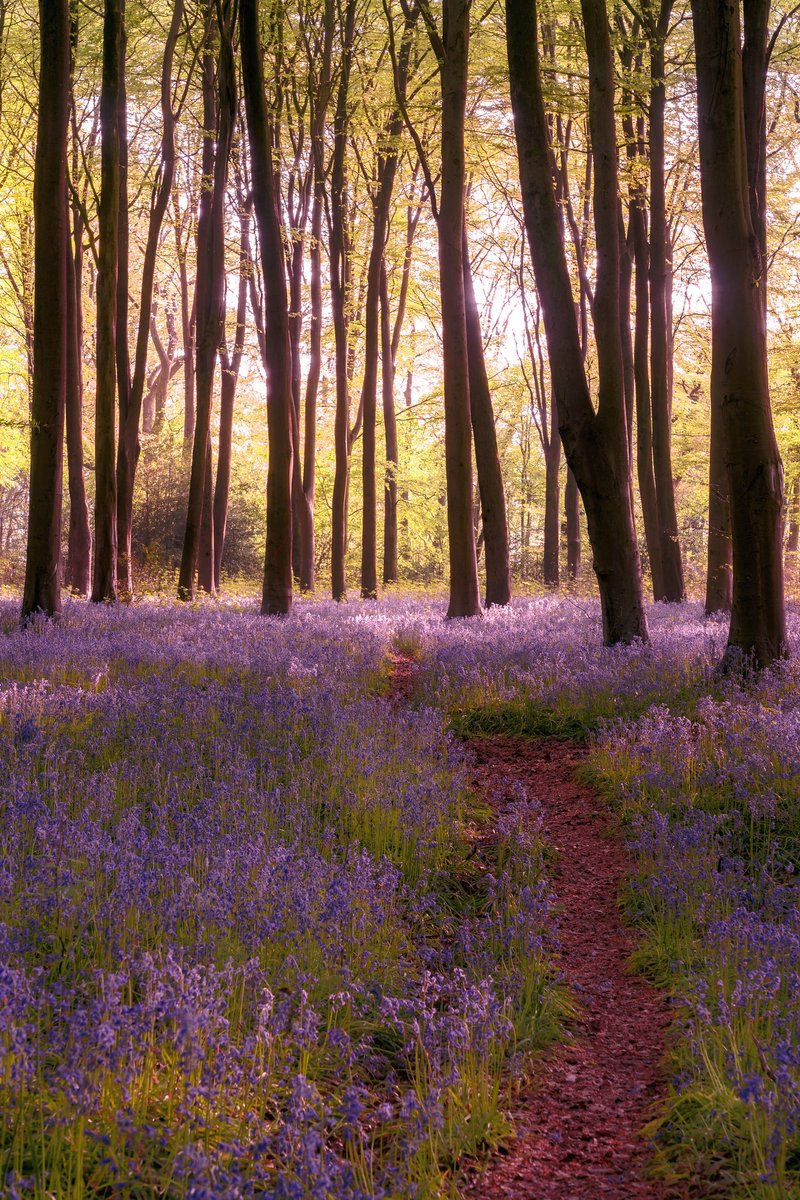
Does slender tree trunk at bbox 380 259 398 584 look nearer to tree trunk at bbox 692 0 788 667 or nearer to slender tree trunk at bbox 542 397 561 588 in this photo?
slender tree trunk at bbox 542 397 561 588

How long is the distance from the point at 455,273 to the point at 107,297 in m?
5.79

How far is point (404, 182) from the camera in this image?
1067 inches

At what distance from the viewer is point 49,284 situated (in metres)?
11.5

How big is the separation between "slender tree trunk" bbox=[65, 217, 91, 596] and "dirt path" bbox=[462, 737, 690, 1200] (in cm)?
1746

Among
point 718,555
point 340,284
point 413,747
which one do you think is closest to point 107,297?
point 340,284

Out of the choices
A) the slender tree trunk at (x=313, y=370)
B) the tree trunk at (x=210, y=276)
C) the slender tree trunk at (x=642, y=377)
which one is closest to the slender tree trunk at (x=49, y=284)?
the tree trunk at (x=210, y=276)

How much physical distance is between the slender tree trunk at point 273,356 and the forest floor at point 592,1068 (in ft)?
32.5

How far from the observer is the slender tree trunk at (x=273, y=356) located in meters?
15.0

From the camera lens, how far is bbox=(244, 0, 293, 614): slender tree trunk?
15.0 meters

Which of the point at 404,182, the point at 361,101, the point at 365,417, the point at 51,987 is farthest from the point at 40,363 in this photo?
the point at 404,182

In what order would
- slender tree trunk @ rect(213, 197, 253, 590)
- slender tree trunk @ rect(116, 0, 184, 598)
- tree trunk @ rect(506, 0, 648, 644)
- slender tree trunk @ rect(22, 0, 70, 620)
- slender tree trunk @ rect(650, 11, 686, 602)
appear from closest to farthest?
tree trunk @ rect(506, 0, 648, 644) → slender tree trunk @ rect(22, 0, 70, 620) → slender tree trunk @ rect(650, 11, 686, 602) → slender tree trunk @ rect(116, 0, 184, 598) → slender tree trunk @ rect(213, 197, 253, 590)

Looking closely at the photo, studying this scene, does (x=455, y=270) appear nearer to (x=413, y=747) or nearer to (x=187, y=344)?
(x=413, y=747)

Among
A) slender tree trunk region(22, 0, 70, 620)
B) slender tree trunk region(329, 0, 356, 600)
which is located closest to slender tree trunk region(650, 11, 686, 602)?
slender tree trunk region(329, 0, 356, 600)

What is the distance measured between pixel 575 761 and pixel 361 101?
19.7 m
